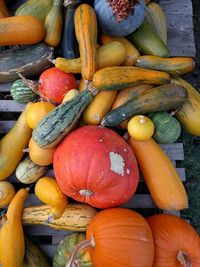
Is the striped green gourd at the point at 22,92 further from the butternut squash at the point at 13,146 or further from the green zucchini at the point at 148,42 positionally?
the green zucchini at the point at 148,42

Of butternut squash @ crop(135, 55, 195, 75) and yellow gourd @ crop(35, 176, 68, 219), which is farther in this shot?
butternut squash @ crop(135, 55, 195, 75)

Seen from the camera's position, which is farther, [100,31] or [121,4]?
[100,31]

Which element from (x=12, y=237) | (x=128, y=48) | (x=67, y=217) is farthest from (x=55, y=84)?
(x=12, y=237)

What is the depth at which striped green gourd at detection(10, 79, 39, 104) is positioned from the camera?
201cm

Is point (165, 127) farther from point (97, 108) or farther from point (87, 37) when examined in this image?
point (87, 37)

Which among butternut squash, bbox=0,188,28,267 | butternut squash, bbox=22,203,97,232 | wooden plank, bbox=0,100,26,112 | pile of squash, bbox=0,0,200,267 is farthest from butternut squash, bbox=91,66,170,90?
butternut squash, bbox=0,188,28,267

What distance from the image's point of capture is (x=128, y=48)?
2043 millimetres

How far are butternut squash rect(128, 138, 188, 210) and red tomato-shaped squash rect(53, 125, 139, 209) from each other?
10cm

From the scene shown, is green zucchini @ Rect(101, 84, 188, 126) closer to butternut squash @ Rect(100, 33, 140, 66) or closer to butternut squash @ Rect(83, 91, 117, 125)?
butternut squash @ Rect(83, 91, 117, 125)

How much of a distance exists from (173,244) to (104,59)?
0.99 meters

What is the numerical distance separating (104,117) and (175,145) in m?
0.49

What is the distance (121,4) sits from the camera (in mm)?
1909

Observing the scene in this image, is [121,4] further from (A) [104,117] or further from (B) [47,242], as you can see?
(B) [47,242]

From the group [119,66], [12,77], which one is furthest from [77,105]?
[12,77]
